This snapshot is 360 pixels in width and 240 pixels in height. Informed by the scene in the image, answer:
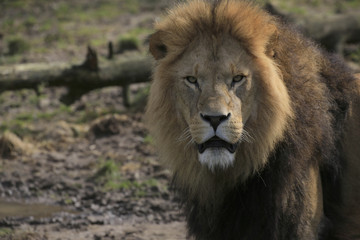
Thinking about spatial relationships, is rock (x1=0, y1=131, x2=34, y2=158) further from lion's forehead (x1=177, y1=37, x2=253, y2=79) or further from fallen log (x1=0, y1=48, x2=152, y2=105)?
lion's forehead (x1=177, y1=37, x2=253, y2=79)

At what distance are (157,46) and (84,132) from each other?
5042 mm

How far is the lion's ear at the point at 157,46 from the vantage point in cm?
498

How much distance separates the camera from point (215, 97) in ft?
14.8

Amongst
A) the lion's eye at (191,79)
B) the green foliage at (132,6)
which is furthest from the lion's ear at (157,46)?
the green foliage at (132,6)

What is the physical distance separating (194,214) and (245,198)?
0.45 meters

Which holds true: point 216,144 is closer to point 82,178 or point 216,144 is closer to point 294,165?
point 294,165


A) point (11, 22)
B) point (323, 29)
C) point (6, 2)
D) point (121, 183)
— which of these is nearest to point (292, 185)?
point (121, 183)

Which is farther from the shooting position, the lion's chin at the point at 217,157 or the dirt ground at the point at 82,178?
the dirt ground at the point at 82,178

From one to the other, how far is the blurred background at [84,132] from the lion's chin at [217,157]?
1326 mm

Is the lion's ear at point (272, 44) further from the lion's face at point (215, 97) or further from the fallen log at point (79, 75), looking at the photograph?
the fallen log at point (79, 75)

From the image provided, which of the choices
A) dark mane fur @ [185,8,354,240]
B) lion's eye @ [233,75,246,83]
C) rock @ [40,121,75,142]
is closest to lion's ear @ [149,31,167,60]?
lion's eye @ [233,75,246,83]

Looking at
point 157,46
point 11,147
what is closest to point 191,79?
point 157,46

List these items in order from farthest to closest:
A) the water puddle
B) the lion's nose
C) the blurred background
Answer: the water puddle
the blurred background
the lion's nose

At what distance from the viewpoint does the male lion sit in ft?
15.3
